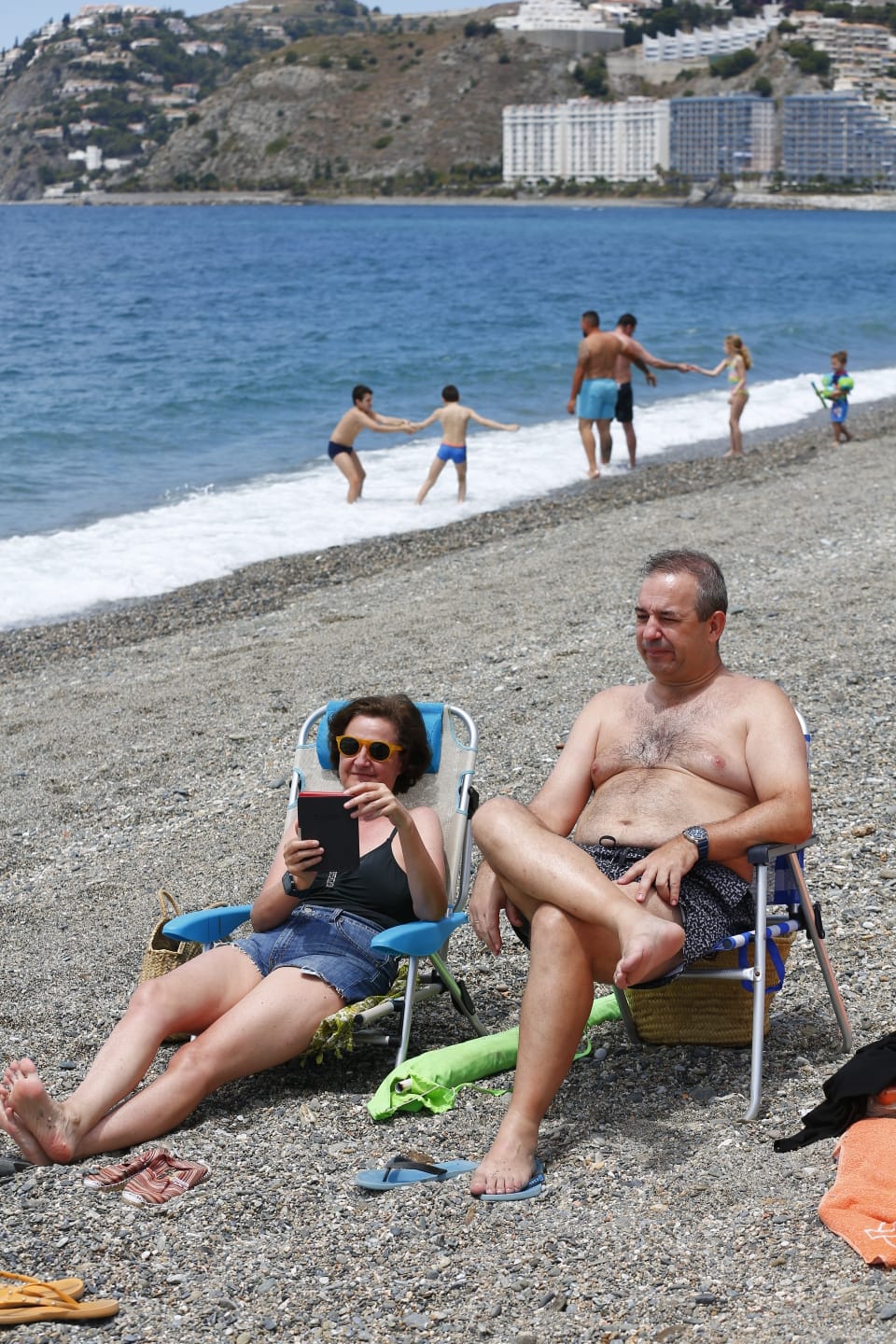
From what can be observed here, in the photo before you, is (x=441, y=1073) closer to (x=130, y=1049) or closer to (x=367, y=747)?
(x=130, y=1049)

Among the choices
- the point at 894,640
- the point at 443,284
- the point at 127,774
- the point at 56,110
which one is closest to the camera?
the point at 127,774

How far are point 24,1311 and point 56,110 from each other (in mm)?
197440

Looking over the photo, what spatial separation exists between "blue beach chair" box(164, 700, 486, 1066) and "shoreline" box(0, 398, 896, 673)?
512cm

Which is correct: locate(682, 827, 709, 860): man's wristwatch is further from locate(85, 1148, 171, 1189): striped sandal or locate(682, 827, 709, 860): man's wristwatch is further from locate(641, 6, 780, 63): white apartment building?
locate(641, 6, 780, 63): white apartment building

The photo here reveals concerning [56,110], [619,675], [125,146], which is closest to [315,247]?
[619,675]

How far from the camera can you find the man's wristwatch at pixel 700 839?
3.26 m

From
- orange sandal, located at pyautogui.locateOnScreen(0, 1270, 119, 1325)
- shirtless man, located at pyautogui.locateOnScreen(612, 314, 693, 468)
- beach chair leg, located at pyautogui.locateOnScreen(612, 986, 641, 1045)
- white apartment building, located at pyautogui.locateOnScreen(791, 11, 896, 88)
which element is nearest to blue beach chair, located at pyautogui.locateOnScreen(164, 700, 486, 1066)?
beach chair leg, located at pyautogui.locateOnScreen(612, 986, 641, 1045)

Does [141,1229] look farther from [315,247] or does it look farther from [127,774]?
[315,247]

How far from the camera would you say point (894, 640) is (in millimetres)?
6730

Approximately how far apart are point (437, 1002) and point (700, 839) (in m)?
1.27

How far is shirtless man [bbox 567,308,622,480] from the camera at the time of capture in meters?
14.7

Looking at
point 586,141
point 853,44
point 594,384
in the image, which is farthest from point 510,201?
point 594,384

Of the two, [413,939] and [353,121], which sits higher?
[353,121]

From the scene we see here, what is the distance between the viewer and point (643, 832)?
3426 millimetres
